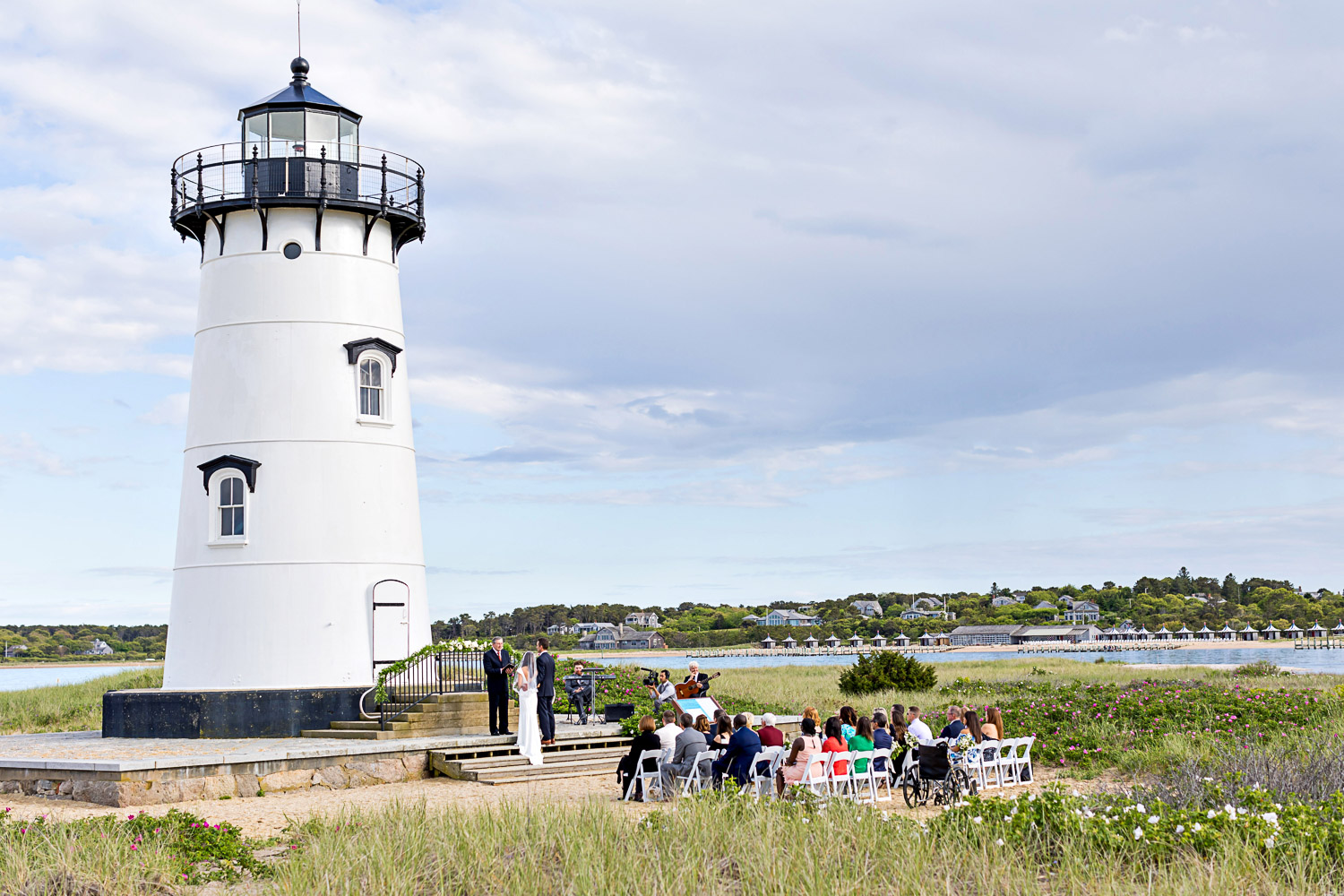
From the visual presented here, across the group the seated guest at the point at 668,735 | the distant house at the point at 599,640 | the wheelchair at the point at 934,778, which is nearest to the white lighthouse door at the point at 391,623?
the seated guest at the point at 668,735

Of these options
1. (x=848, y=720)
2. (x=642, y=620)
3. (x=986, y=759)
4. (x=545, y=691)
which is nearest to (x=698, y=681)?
(x=545, y=691)

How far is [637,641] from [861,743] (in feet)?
435

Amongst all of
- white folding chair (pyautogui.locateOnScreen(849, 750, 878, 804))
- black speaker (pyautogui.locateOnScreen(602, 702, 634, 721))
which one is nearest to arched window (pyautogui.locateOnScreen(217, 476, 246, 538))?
black speaker (pyautogui.locateOnScreen(602, 702, 634, 721))

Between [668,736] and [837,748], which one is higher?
[668,736]

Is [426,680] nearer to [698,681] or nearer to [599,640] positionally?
[698,681]

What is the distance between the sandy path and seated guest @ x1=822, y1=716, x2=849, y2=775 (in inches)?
25.8

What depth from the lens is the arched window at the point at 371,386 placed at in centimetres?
2216

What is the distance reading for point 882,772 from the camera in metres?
14.8

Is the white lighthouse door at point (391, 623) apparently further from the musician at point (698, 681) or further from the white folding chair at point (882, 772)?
the white folding chair at point (882, 772)

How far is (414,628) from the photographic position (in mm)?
21984

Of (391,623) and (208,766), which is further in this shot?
(391,623)

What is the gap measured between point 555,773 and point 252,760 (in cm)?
435

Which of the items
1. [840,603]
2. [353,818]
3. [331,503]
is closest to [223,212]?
[331,503]

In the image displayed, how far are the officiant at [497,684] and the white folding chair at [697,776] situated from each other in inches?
212
